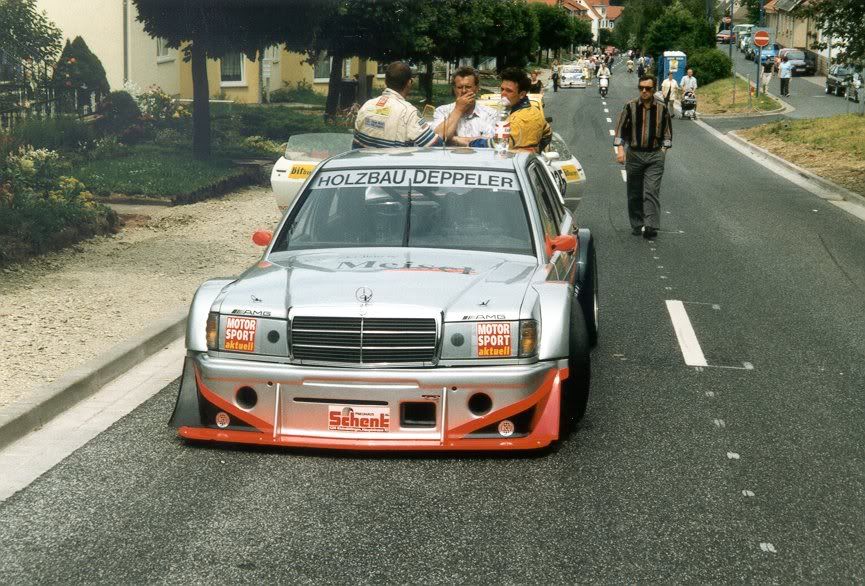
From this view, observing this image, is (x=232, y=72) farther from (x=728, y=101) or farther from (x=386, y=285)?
(x=386, y=285)

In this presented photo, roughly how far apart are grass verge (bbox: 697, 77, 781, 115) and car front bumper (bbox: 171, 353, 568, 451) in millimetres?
45421

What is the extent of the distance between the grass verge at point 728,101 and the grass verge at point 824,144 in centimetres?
1120

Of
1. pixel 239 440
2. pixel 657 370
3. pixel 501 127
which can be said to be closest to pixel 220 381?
pixel 239 440

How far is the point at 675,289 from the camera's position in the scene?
464 inches

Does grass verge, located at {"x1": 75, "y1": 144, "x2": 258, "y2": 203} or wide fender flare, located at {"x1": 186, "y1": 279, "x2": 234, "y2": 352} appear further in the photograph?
grass verge, located at {"x1": 75, "y1": 144, "x2": 258, "y2": 203}

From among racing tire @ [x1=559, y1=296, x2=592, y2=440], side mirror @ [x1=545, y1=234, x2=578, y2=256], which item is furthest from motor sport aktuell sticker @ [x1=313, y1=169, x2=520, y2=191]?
racing tire @ [x1=559, y1=296, x2=592, y2=440]

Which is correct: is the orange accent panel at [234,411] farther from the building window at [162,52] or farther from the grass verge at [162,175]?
the building window at [162,52]

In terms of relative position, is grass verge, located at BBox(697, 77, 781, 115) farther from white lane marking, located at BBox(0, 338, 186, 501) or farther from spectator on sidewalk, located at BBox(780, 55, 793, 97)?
white lane marking, located at BBox(0, 338, 186, 501)

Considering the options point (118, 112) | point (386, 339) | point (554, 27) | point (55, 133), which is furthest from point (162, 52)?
point (554, 27)

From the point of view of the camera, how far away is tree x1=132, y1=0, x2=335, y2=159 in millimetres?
22109

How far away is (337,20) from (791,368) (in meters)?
26.6

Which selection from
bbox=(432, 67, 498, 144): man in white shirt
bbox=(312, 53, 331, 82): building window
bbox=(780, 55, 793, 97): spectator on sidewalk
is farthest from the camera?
bbox=(780, 55, 793, 97): spectator on sidewalk

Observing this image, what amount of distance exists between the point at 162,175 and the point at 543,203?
42.7 ft

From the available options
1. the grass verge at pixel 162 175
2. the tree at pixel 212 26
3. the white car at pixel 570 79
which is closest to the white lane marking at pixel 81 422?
the grass verge at pixel 162 175
